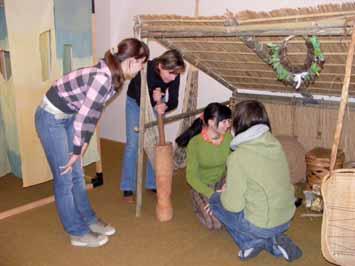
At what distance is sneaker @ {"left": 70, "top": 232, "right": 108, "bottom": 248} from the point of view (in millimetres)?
2379

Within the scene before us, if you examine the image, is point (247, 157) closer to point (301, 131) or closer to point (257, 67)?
point (257, 67)

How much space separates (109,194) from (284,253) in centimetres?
147

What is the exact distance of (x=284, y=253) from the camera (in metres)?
2.23

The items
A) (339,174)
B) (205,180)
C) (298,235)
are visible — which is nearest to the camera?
(339,174)

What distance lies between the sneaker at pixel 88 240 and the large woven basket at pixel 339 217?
124cm

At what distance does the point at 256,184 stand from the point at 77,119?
954 millimetres

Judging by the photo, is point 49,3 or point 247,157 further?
point 49,3

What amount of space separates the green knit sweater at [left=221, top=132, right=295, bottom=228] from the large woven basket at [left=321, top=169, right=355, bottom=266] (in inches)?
12.1

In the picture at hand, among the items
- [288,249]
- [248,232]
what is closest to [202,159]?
[248,232]

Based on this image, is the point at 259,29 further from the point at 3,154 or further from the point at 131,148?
the point at 3,154

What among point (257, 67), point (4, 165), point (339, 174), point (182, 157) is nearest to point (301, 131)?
point (257, 67)

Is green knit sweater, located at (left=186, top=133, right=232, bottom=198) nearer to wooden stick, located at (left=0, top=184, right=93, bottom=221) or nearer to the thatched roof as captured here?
the thatched roof

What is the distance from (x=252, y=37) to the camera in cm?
221

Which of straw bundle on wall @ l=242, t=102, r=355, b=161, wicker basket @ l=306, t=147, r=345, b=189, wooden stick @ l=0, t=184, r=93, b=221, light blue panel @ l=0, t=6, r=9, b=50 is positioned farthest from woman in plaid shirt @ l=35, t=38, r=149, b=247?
straw bundle on wall @ l=242, t=102, r=355, b=161
